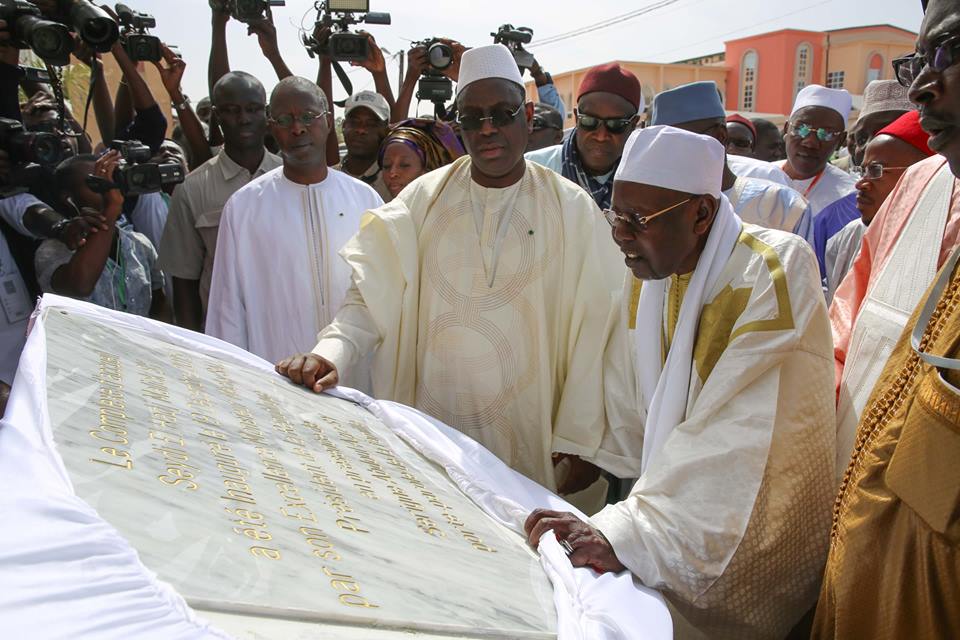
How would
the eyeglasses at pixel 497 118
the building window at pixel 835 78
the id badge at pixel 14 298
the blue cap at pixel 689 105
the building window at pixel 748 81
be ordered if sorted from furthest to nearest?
the building window at pixel 748 81 → the building window at pixel 835 78 → the blue cap at pixel 689 105 → the id badge at pixel 14 298 → the eyeglasses at pixel 497 118

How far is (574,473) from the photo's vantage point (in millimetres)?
3043

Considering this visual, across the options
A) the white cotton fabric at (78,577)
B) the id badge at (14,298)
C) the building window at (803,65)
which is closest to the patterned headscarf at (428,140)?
the id badge at (14,298)

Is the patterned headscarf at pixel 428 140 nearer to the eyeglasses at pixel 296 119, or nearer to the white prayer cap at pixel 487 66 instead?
the eyeglasses at pixel 296 119

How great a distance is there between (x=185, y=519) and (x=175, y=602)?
10.7 inches

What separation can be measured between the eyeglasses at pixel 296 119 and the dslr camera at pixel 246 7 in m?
1.81

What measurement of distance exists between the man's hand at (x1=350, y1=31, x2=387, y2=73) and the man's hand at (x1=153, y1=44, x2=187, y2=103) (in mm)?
1191

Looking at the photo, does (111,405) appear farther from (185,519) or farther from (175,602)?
(175,602)

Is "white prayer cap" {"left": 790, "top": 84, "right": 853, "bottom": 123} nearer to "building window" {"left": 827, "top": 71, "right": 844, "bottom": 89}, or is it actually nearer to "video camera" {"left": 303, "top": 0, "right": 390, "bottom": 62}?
"video camera" {"left": 303, "top": 0, "right": 390, "bottom": 62}

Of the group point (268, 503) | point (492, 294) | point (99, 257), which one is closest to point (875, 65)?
point (492, 294)

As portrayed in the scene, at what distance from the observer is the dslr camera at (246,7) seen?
5.21m

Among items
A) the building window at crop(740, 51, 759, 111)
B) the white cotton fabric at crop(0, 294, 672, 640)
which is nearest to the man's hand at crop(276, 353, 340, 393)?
the white cotton fabric at crop(0, 294, 672, 640)

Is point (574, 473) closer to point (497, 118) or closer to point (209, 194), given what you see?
point (497, 118)

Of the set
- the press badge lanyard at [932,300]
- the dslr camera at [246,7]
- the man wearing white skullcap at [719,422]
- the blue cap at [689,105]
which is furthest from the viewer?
the dslr camera at [246,7]

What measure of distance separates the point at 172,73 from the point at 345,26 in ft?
4.06
